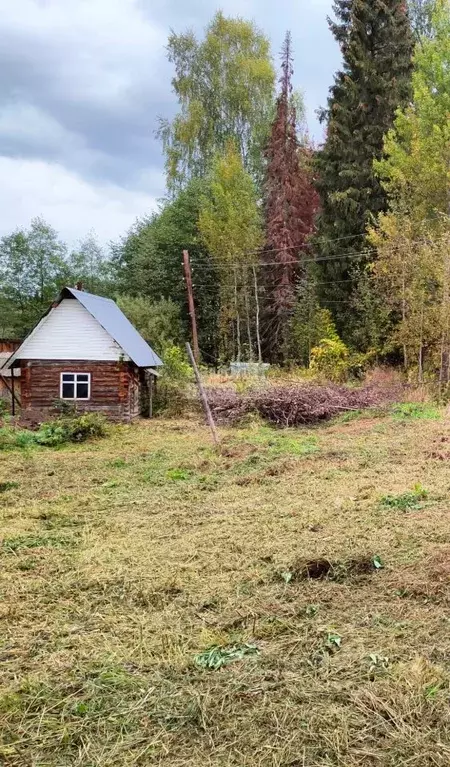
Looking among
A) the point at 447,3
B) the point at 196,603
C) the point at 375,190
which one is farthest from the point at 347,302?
the point at 196,603

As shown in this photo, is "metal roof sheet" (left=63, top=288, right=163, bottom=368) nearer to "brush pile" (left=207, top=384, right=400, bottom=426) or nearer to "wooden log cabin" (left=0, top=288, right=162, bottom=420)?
"wooden log cabin" (left=0, top=288, right=162, bottom=420)

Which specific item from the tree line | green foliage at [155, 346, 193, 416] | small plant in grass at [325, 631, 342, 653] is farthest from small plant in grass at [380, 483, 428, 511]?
green foliage at [155, 346, 193, 416]

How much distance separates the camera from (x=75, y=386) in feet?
54.3

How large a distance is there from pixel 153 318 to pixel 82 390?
1275cm

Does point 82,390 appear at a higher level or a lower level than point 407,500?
higher

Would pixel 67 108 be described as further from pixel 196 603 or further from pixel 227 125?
pixel 196 603

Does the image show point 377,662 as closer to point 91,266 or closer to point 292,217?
point 292,217

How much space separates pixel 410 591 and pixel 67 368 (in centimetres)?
1415

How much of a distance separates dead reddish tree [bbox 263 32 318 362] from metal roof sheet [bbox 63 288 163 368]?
1061cm

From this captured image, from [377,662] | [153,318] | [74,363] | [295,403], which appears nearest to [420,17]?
[153,318]

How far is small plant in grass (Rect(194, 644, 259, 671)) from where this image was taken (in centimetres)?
311

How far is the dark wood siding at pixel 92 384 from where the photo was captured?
16.4 metres

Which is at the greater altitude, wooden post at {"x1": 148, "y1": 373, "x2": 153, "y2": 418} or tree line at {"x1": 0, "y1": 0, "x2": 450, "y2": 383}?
tree line at {"x1": 0, "y1": 0, "x2": 450, "y2": 383}

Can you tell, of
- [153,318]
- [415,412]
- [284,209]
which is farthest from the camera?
[153,318]
